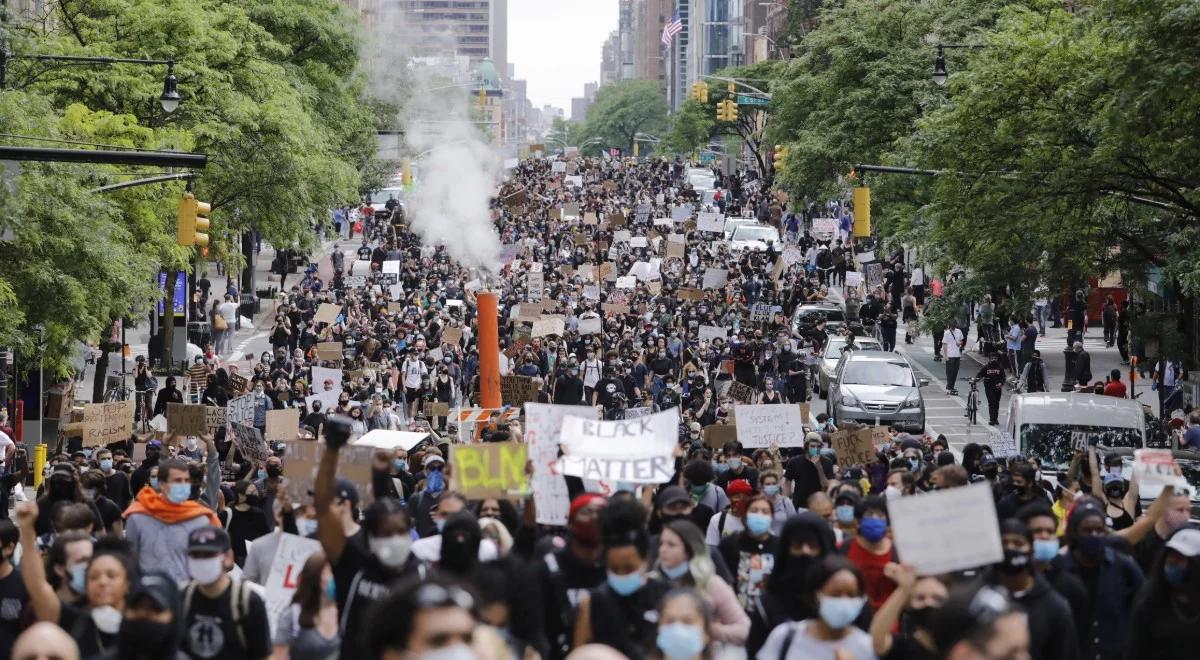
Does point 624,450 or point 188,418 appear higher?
point 624,450

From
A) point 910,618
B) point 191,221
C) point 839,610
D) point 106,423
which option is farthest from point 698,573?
point 191,221

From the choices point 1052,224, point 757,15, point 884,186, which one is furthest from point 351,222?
point 757,15

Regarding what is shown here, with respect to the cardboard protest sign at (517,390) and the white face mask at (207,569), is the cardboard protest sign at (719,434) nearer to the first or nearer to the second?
the cardboard protest sign at (517,390)

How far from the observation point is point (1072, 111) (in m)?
26.8

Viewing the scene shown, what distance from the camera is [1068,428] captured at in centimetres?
2180

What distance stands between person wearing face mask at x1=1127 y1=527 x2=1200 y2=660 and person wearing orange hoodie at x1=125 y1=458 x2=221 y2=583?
14.8 ft

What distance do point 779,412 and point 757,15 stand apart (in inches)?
5756

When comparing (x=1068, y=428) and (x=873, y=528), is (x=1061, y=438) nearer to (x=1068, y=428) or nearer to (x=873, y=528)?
(x=1068, y=428)

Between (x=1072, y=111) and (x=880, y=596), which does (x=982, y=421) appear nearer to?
(x=1072, y=111)

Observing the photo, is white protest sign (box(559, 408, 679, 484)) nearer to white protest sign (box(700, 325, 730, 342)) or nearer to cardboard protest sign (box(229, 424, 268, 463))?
cardboard protest sign (box(229, 424, 268, 463))

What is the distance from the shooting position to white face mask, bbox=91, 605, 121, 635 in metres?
8.09

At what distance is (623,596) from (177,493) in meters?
3.32

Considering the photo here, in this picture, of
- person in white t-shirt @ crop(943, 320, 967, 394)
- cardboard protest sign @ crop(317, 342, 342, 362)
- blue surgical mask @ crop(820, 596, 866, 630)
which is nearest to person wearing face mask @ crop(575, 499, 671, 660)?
blue surgical mask @ crop(820, 596, 866, 630)

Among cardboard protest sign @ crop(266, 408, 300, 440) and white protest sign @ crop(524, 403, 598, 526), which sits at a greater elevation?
white protest sign @ crop(524, 403, 598, 526)
